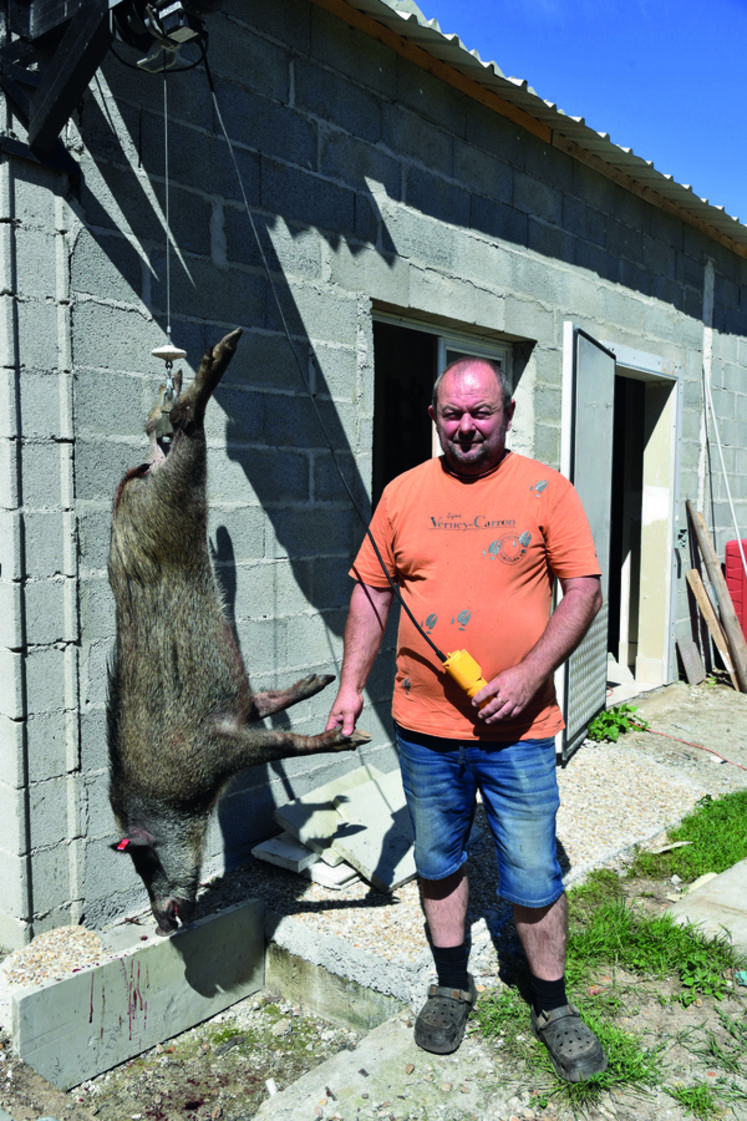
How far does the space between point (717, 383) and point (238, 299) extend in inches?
220

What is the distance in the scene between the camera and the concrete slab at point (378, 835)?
3.65 metres

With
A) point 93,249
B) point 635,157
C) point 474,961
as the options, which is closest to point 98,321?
point 93,249

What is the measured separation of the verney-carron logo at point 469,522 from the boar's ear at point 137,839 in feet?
4.50

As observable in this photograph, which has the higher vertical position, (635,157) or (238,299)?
(635,157)

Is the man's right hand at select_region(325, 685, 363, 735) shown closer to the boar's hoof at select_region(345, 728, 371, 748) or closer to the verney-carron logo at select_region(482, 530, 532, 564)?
the boar's hoof at select_region(345, 728, 371, 748)

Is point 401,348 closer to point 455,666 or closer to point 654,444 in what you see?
point 654,444

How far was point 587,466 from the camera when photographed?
5.46 meters

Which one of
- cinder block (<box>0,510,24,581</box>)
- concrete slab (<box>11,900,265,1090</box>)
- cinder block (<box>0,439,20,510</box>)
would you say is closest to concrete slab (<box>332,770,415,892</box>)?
concrete slab (<box>11,900,265,1090</box>)

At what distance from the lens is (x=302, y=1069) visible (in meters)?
3.01

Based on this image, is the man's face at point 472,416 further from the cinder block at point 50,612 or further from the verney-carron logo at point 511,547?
the cinder block at point 50,612

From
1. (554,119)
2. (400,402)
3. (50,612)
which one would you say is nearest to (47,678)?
(50,612)

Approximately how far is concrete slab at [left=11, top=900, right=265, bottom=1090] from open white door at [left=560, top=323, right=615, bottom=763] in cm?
255

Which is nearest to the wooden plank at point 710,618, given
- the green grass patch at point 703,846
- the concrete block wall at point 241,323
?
the concrete block wall at point 241,323

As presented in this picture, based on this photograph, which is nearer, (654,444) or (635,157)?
(635,157)
